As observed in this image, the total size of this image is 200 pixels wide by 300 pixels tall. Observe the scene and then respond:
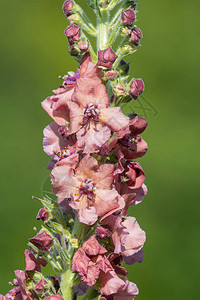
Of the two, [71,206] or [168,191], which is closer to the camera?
[71,206]

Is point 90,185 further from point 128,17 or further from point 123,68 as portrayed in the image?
point 128,17

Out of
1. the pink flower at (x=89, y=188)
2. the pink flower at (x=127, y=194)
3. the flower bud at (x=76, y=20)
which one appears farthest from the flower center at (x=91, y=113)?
the flower bud at (x=76, y=20)

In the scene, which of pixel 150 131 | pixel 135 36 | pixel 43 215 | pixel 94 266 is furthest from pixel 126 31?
pixel 150 131

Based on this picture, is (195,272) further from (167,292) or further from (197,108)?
(197,108)

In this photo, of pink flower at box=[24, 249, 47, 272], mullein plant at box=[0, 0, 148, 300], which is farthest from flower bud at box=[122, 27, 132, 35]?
pink flower at box=[24, 249, 47, 272]

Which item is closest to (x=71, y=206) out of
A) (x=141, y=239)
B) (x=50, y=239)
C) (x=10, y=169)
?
(x=50, y=239)

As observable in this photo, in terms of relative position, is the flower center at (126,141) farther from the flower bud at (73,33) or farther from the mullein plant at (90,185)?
the flower bud at (73,33)
